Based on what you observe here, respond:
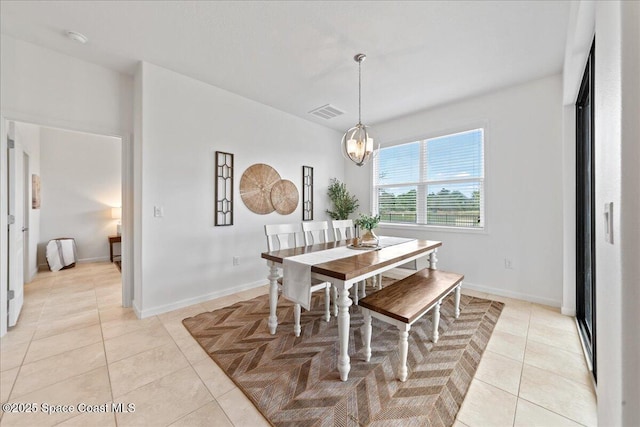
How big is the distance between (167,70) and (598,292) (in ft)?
12.4

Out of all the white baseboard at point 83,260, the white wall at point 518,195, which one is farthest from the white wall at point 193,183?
the white baseboard at point 83,260

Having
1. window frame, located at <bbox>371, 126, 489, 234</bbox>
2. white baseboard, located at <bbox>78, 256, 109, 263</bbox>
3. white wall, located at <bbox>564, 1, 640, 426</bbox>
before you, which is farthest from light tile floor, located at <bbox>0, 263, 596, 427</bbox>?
white baseboard, located at <bbox>78, 256, 109, 263</bbox>

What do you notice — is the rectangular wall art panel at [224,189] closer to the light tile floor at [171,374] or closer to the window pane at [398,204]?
the light tile floor at [171,374]

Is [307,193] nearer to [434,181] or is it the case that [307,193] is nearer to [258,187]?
[258,187]

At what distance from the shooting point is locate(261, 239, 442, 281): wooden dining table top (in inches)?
69.0

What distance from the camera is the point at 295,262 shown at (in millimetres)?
1961

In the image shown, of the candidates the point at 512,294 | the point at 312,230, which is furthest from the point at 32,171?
the point at 512,294

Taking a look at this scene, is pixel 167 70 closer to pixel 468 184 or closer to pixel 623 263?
pixel 623 263

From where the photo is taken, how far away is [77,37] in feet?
7.32

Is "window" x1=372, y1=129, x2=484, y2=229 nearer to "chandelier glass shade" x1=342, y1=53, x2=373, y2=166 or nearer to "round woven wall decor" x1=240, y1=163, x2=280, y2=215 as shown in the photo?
"chandelier glass shade" x1=342, y1=53, x2=373, y2=166

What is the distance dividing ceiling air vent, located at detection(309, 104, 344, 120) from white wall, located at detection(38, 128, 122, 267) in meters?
4.61

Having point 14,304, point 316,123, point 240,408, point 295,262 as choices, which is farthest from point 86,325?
point 316,123

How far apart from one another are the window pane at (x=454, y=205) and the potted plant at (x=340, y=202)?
1.36 meters

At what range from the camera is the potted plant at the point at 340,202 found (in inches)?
183
